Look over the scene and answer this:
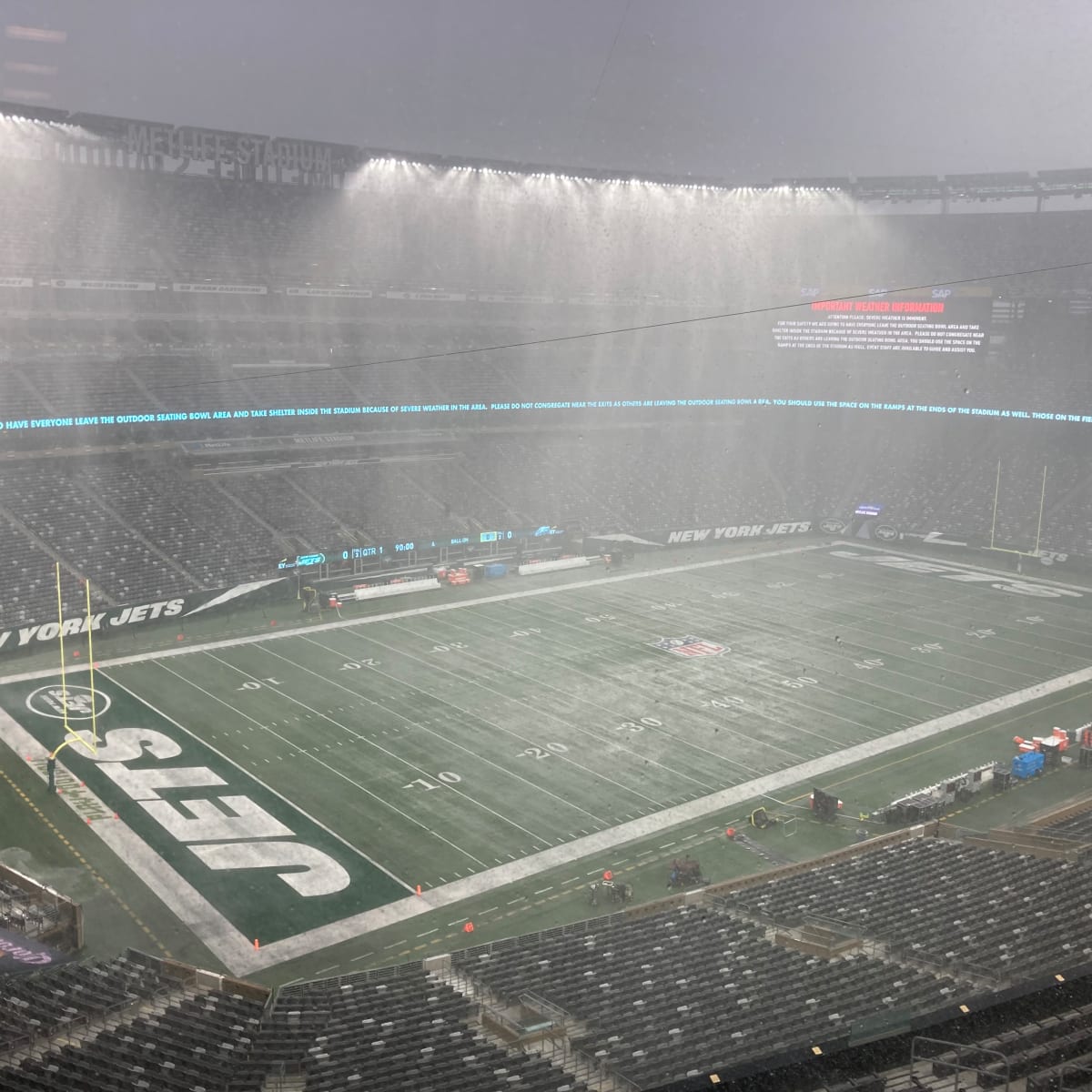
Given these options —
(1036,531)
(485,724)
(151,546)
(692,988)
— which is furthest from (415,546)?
(692,988)

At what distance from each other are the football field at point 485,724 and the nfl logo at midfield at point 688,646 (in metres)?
0.10

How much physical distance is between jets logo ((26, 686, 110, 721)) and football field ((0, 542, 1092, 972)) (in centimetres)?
8

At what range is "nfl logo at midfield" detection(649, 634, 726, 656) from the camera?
31.3 m

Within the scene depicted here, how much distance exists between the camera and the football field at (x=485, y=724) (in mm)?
19062

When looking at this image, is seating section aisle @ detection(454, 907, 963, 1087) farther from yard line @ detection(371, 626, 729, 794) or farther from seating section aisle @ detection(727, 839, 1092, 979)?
yard line @ detection(371, 626, 729, 794)

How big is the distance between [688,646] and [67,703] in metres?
16.0

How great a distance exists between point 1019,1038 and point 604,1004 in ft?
16.2

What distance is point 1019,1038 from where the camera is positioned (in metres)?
9.58

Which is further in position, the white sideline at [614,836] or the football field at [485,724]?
the football field at [485,724]

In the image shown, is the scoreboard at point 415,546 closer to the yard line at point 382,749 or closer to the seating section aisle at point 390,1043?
the yard line at point 382,749

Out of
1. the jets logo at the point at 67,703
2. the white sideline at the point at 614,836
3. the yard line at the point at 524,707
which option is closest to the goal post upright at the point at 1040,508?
the white sideline at the point at 614,836

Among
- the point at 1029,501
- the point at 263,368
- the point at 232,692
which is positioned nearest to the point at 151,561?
the point at 232,692

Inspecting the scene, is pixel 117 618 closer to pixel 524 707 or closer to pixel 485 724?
pixel 485 724

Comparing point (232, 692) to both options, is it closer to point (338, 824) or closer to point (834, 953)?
point (338, 824)
